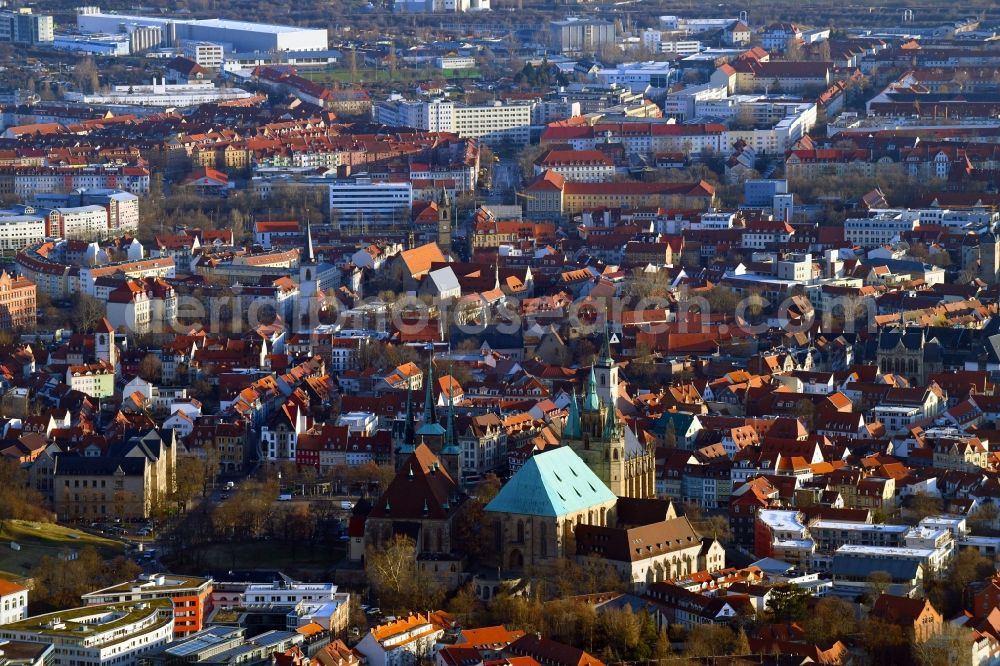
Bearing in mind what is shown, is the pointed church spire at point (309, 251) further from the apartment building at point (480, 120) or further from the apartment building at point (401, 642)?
the apartment building at point (401, 642)

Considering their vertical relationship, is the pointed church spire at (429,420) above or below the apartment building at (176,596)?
above

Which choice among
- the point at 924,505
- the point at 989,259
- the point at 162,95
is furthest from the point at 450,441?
the point at 162,95

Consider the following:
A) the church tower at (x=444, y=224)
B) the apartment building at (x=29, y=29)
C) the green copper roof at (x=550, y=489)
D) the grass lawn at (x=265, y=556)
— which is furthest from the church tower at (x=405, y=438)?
the apartment building at (x=29, y=29)

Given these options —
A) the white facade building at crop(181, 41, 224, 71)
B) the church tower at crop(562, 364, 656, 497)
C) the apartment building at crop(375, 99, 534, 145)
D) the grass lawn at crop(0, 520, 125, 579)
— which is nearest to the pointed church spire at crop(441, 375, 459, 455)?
the church tower at crop(562, 364, 656, 497)

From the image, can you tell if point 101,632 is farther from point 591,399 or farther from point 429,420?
point 429,420

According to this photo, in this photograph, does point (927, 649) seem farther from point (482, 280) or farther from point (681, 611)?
point (482, 280)
